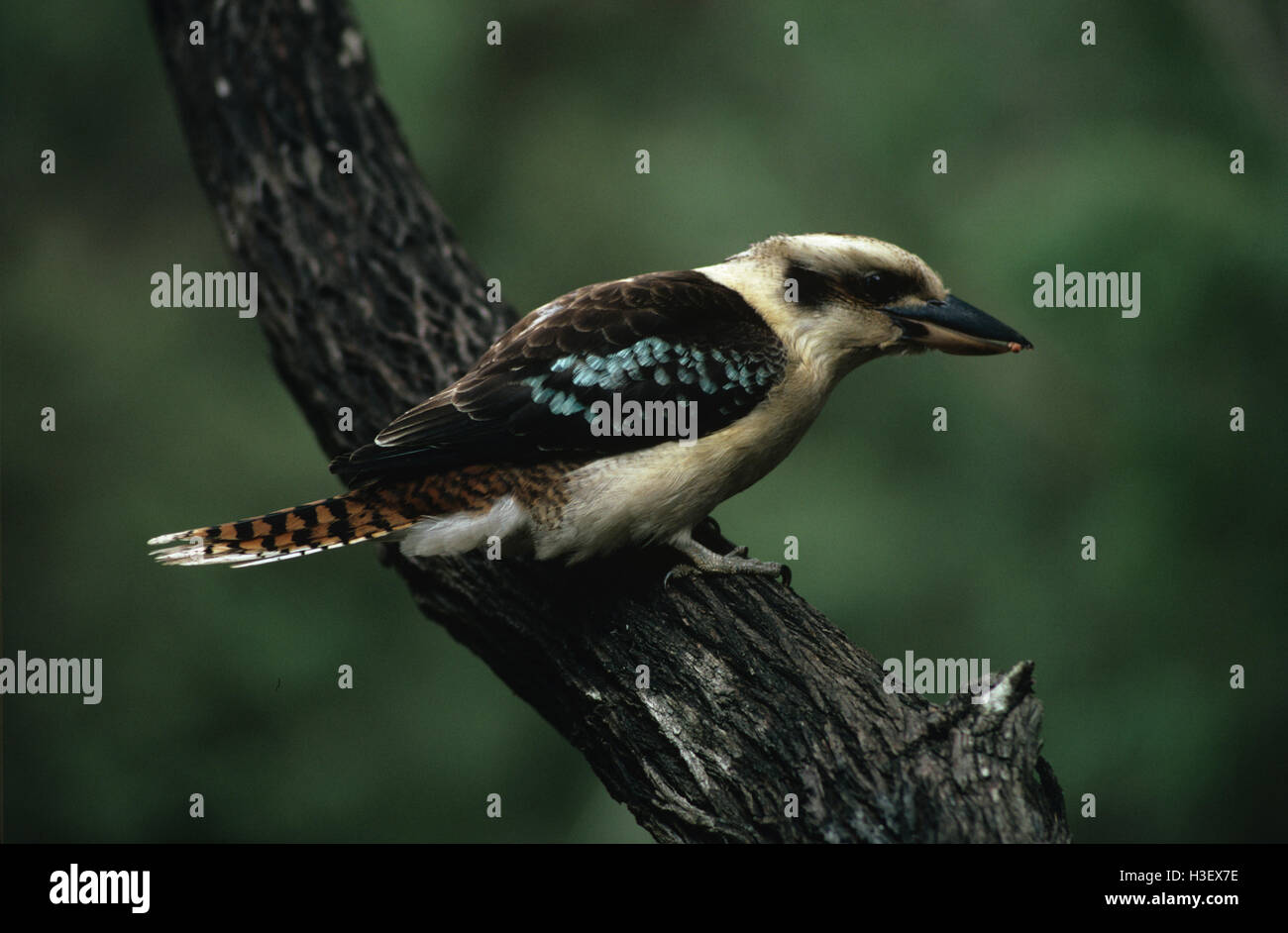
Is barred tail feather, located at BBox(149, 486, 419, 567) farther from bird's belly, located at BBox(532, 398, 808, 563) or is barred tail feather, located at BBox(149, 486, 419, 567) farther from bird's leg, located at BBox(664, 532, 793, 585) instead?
bird's leg, located at BBox(664, 532, 793, 585)

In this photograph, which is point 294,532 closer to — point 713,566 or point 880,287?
point 713,566

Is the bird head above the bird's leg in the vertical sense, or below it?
above

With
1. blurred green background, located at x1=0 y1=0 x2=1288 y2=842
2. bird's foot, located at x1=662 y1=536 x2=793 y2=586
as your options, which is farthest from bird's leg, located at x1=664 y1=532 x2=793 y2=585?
blurred green background, located at x1=0 y1=0 x2=1288 y2=842

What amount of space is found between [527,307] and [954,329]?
233cm

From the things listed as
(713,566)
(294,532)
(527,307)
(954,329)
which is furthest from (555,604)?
(527,307)

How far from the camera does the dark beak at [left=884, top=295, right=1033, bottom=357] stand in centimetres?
217

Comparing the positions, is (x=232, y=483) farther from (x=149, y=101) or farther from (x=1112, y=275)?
(x=1112, y=275)

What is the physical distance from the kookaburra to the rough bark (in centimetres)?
18

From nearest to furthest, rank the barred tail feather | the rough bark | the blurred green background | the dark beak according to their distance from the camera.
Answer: the rough bark < the barred tail feather < the dark beak < the blurred green background

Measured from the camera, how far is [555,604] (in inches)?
87.6

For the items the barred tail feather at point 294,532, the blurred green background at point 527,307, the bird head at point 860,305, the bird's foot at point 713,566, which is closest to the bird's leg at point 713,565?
the bird's foot at point 713,566

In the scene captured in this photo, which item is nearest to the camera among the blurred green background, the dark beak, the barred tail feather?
the barred tail feather

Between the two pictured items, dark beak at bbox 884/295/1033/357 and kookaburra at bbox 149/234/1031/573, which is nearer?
kookaburra at bbox 149/234/1031/573
